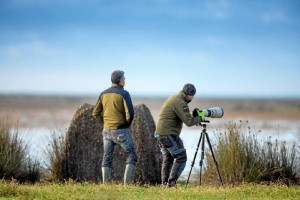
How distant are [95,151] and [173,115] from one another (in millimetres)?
3470

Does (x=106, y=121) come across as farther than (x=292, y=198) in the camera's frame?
Yes

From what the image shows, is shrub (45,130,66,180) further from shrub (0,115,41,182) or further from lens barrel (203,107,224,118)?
lens barrel (203,107,224,118)

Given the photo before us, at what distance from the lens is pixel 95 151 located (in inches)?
618

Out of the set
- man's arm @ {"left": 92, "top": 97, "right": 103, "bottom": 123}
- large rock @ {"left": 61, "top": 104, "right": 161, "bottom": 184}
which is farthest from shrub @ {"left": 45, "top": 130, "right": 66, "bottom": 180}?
man's arm @ {"left": 92, "top": 97, "right": 103, "bottom": 123}

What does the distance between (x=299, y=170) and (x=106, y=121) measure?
4987 millimetres

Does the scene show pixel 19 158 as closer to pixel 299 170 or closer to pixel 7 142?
pixel 7 142

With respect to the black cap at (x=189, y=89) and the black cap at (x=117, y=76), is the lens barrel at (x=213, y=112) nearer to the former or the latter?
the black cap at (x=189, y=89)

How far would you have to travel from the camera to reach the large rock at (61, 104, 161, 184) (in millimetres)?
15539

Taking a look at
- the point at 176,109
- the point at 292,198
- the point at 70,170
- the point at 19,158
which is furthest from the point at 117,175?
the point at 292,198

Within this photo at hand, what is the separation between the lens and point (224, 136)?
48.9 ft

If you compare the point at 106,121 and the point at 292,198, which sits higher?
the point at 106,121

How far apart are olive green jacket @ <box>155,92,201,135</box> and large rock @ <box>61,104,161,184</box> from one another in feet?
8.65

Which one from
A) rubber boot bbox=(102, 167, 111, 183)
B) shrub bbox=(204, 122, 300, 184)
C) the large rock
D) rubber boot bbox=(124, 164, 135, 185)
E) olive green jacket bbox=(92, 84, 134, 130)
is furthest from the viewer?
the large rock

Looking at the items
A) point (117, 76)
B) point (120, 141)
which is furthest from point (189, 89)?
point (120, 141)
